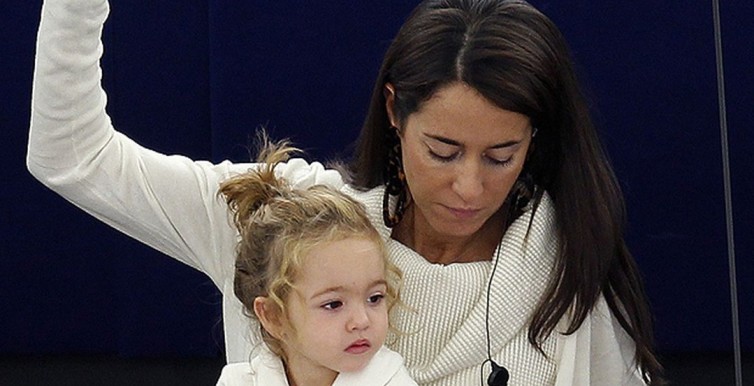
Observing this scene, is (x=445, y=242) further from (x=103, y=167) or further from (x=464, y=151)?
(x=103, y=167)

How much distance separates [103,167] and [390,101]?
0.37 m

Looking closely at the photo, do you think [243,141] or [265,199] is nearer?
[265,199]

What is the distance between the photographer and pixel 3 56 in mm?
3119

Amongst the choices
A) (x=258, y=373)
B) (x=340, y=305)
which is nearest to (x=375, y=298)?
(x=340, y=305)

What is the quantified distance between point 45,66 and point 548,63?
23.7 inches

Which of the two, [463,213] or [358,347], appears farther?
[463,213]

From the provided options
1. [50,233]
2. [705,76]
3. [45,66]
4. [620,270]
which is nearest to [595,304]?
[620,270]

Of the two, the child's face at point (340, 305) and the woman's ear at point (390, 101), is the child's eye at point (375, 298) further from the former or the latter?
the woman's ear at point (390, 101)

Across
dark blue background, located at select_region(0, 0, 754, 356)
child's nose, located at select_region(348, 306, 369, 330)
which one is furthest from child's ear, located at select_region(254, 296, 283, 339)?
dark blue background, located at select_region(0, 0, 754, 356)

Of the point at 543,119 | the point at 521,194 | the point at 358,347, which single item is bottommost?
the point at 358,347

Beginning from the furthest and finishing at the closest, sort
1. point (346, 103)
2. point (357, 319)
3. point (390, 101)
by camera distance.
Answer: point (346, 103) < point (390, 101) < point (357, 319)

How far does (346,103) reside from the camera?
2965 mm

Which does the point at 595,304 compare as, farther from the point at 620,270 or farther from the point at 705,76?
the point at 705,76

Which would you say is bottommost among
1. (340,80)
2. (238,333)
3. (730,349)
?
(730,349)
